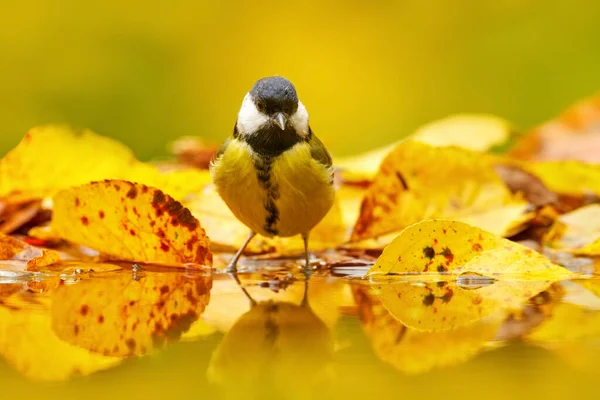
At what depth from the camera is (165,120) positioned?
2.67 meters

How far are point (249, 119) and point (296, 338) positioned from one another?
707 millimetres

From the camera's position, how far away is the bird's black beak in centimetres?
122

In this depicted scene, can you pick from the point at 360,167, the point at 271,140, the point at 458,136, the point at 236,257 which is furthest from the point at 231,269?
the point at 458,136

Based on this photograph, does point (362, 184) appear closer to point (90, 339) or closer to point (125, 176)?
point (125, 176)

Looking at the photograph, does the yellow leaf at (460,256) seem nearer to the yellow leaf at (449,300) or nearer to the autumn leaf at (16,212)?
the yellow leaf at (449,300)

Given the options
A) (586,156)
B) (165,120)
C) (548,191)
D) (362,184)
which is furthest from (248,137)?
(165,120)

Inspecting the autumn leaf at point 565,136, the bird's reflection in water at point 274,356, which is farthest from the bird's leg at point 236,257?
the autumn leaf at point 565,136

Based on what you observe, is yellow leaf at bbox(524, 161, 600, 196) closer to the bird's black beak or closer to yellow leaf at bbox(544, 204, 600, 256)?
yellow leaf at bbox(544, 204, 600, 256)

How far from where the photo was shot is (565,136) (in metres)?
1.97

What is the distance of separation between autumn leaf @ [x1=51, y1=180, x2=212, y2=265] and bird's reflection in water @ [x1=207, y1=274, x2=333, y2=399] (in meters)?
0.30

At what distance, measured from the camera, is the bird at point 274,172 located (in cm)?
Result: 119

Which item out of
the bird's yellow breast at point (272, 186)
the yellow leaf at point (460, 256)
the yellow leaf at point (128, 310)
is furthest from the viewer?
the bird's yellow breast at point (272, 186)

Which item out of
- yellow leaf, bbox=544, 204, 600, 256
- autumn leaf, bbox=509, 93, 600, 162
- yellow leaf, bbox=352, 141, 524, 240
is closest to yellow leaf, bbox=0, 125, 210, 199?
yellow leaf, bbox=352, 141, 524, 240

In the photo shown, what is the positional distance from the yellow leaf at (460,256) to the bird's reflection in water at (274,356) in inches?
10.0
